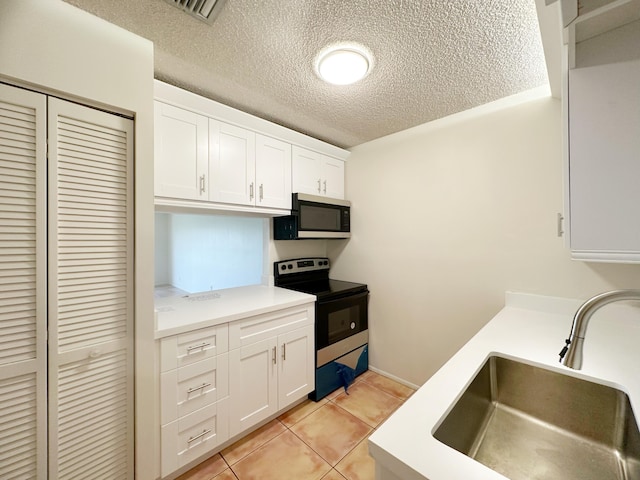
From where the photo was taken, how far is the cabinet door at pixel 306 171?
221cm

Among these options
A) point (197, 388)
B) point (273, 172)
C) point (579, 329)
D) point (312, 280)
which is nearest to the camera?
point (579, 329)

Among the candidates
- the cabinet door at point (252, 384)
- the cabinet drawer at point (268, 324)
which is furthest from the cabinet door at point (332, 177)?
Result: the cabinet door at point (252, 384)

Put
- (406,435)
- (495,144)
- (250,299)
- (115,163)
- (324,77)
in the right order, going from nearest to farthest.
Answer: (406,435) → (115,163) → (324,77) → (495,144) → (250,299)

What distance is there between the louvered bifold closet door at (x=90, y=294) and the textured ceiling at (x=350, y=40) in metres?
0.51

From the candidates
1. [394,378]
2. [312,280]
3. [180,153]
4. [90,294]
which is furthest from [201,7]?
[394,378]

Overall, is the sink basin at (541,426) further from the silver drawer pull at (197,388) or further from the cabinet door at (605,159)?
the silver drawer pull at (197,388)

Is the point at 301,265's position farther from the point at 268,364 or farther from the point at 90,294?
the point at 90,294

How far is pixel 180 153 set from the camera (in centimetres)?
158

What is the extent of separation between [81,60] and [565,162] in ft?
Answer: 6.41

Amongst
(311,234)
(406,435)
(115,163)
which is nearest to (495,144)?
(311,234)

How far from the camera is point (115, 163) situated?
3.76ft

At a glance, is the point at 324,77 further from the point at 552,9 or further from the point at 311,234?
the point at 311,234

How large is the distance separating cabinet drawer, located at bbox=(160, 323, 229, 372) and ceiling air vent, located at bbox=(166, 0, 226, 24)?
148 centimetres

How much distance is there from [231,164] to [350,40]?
3.47 feet
